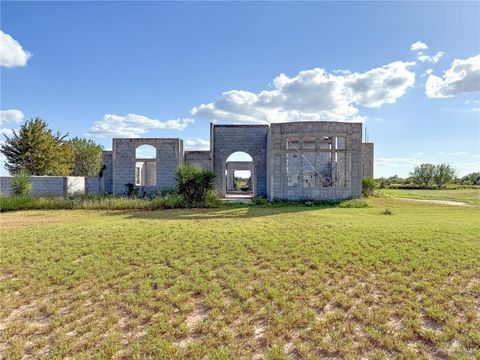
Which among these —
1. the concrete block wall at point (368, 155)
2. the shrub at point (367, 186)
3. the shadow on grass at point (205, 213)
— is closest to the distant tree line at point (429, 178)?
the concrete block wall at point (368, 155)

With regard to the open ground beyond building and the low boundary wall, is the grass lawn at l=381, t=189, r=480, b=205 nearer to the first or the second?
the open ground beyond building

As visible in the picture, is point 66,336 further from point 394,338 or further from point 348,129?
point 348,129

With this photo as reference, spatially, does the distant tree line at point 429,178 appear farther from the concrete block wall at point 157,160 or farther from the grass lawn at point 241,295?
the grass lawn at point 241,295

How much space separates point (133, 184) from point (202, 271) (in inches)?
616

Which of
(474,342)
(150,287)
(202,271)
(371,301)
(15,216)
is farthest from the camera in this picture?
(15,216)

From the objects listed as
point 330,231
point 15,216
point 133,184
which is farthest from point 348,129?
point 15,216

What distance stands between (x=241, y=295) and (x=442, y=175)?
47.9 m

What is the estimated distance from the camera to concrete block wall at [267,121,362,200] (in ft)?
52.7

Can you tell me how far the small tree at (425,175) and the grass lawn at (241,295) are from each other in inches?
1615

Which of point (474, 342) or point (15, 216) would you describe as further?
point (15, 216)

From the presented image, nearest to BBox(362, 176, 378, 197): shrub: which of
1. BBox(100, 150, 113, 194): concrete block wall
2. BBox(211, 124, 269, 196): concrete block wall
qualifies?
BBox(211, 124, 269, 196): concrete block wall

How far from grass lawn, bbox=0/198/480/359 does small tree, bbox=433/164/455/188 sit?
41.7 m

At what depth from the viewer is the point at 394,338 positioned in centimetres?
344

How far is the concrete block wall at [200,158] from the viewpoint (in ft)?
67.4
